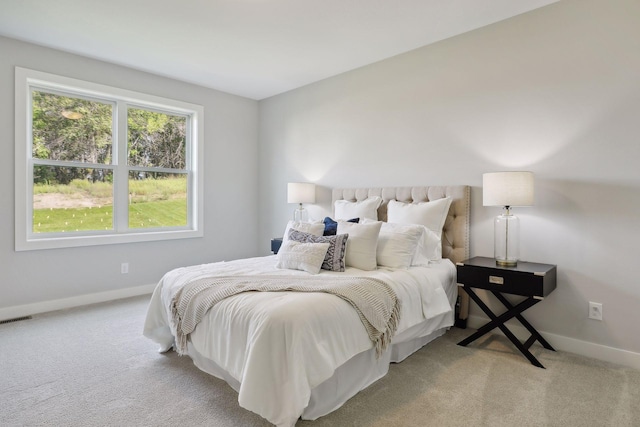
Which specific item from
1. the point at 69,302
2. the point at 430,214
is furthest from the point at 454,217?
the point at 69,302

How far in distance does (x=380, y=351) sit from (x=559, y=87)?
7.94ft

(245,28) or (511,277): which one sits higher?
(245,28)

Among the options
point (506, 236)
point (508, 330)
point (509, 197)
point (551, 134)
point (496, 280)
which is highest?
point (551, 134)

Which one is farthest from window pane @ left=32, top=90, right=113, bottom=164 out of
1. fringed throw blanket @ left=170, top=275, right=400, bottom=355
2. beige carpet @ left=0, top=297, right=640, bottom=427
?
fringed throw blanket @ left=170, top=275, right=400, bottom=355

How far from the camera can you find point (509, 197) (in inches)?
101

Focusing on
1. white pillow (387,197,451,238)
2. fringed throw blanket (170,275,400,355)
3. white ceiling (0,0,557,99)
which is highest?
white ceiling (0,0,557,99)

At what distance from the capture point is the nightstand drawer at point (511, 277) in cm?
239

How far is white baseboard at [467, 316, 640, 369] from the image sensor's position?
2438 mm

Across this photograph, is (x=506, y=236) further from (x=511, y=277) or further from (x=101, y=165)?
(x=101, y=165)

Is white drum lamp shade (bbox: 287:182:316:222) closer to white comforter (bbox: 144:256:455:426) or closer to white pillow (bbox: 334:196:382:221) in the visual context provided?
white pillow (bbox: 334:196:382:221)

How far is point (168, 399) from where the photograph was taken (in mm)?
2006

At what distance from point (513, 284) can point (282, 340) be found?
5.80 feet

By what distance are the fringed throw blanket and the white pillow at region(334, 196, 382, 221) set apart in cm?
133

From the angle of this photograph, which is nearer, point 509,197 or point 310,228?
point 509,197
